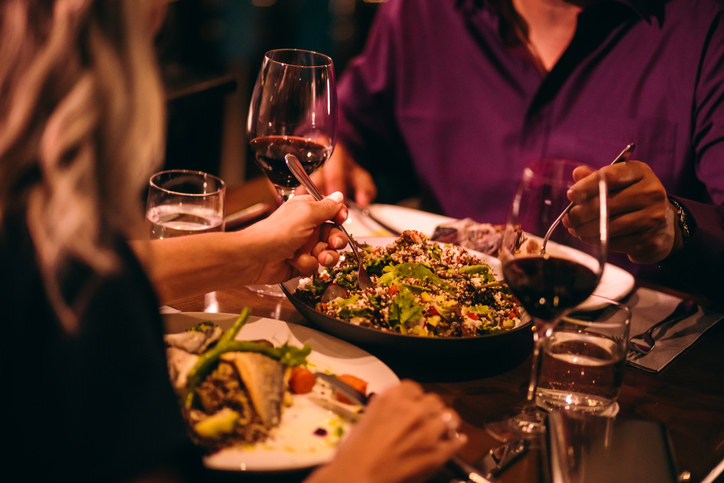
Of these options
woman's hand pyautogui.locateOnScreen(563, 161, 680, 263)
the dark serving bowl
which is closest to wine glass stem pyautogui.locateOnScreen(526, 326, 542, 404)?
the dark serving bowl

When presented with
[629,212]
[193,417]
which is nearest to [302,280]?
[193,417]

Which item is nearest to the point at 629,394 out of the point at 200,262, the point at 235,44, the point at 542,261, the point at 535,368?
the point at 535,368

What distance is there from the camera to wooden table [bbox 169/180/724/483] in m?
1.00

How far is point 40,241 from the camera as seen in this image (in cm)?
61

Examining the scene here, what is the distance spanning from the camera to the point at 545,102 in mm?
2195

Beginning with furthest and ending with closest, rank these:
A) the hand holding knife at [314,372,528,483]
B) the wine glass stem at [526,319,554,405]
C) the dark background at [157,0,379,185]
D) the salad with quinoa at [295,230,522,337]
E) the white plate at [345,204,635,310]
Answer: the dark background at [157,0,379,185] < the white plate at [345,204,635,310] < the salad with quinoa at [295,230,522,337] < the wine glass stem at [526,319,554,405] < the hand holding knife at [314,372,528,483]

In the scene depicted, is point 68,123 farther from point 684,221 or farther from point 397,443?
point 684,221

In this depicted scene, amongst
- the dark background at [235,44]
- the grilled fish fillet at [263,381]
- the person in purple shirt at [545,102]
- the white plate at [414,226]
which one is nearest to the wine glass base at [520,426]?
the grilled fish fillet at [263,381]

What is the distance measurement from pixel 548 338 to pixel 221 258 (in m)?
0.59

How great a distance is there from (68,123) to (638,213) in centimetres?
118

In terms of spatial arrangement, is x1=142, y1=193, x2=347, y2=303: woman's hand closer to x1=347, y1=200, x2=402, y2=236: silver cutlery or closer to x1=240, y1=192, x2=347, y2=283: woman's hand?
Result: x1=240, y1=192, x2=347, y2=283: woman's hand

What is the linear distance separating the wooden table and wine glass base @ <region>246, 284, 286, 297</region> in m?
Answer: 0.03

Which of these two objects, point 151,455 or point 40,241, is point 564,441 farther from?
point 40,241

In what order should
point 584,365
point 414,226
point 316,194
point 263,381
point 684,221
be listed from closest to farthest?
point 263,381
point 584,365
point 316,194
point 684,221
point 414,226
